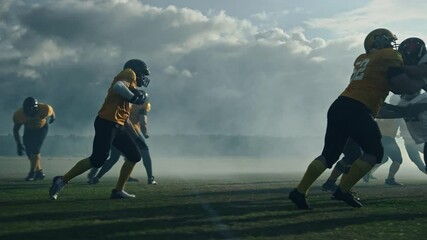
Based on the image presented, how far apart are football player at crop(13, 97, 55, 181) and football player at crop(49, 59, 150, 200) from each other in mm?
5987

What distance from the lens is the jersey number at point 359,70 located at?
5918 millimetres

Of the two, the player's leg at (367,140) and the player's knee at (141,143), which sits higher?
the player's leg at (367,140)

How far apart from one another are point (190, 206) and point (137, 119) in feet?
20.6

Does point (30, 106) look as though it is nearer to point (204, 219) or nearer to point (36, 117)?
point (36, 117)

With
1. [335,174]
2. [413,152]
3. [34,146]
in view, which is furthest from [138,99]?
[413,152]

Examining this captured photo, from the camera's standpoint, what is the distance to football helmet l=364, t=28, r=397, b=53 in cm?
613

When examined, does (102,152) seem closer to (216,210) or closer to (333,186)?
(216,210)

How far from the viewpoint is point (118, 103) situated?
279 inches

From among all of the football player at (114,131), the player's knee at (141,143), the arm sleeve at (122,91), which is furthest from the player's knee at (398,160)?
the arm sleeve at (122,91)

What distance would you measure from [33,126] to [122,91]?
266 inches

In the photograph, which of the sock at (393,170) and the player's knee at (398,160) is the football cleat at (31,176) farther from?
the player's knee at (398,160)

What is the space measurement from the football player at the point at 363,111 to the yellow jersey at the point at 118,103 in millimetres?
2762

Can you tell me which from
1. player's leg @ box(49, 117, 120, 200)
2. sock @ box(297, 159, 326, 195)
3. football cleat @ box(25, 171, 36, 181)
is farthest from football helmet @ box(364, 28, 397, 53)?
football cleat @ box(25, 171, 36, 181)

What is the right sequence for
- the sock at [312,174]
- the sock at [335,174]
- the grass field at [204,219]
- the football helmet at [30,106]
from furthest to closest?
the football helmet at [30,106]
the sock at [335,174]
the sock at [312,174]
the grass field at [204,219]
